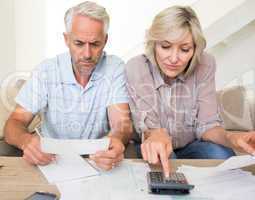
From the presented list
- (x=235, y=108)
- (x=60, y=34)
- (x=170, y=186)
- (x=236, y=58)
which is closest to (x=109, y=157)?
(x=170, y=186)

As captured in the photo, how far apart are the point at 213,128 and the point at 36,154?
691 mm

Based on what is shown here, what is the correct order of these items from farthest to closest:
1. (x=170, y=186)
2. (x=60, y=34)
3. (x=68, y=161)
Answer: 1. (x=60, y=34)
2. (x=68, y=161)
3. (x=170, y=186)

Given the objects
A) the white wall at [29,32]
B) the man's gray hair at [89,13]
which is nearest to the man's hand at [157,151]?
the man's gray hair at [89,13]

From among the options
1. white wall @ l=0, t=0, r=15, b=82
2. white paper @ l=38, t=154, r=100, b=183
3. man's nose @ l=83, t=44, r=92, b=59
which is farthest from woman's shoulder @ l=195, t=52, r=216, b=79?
white wall @ l=0, t=0, r=15, b=82

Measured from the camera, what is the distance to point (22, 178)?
0.91 m

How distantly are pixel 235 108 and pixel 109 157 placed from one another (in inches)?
42.3

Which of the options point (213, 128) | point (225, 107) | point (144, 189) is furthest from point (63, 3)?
point (144, 189)

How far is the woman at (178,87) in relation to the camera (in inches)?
53.1

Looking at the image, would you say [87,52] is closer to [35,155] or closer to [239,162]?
[35,155]

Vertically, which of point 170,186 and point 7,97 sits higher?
point 170,186

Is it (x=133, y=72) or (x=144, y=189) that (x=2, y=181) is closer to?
(x=144, y=189)

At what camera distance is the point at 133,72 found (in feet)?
4.74

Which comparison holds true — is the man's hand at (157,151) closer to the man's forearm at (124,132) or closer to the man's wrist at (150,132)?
the man's wrist at (150,132)

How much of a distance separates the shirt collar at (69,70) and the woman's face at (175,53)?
0.24 meters
